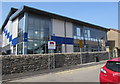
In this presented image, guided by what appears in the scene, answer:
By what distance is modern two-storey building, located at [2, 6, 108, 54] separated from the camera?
1970 cm

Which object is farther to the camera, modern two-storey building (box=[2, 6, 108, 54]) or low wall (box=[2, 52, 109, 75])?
modern two-storey building (box=[2, 6, 108, 54])

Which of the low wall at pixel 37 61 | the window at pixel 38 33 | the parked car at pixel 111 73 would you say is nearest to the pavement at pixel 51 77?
the low wall at pixel 37 61

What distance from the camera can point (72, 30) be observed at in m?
26.5

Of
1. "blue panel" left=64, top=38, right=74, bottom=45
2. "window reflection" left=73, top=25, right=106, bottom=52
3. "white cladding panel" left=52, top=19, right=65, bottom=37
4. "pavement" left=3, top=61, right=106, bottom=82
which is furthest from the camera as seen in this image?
"window reflection" left=73, top=25, right=106, bottom=52

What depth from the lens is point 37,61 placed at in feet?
39.1

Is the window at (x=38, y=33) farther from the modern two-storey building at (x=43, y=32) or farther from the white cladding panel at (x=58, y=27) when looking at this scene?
the white cladding panel at (x=58, y=27)

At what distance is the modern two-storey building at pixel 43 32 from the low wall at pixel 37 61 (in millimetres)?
2167

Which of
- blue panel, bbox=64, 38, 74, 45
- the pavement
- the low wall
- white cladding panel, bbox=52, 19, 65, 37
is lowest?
the pavement

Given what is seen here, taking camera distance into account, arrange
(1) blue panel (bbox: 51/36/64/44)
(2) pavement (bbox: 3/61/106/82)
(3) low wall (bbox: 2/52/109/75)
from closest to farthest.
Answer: (2) pavement (bbox: 3/61/106/82) < (3) low wall (bbox: 2/52/109/75) < (1) blue panel (bbox: 51/36/64/44)

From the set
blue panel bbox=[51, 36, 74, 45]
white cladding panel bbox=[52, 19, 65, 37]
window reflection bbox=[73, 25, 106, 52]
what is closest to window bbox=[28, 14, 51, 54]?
white cladding panel bbox=[52, 19, 65, 37]

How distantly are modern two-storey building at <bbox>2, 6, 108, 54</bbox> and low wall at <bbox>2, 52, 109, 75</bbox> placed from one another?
217 cm

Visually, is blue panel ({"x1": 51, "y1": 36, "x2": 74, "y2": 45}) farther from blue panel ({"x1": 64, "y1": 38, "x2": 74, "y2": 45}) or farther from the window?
the window

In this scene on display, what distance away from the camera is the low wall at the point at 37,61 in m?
10.2

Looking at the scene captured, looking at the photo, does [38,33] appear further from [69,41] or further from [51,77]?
[51,77]
